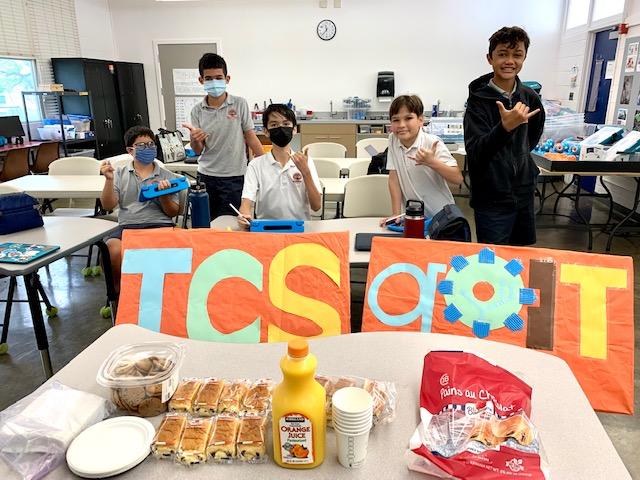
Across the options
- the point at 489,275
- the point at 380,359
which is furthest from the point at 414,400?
the point at 489,275

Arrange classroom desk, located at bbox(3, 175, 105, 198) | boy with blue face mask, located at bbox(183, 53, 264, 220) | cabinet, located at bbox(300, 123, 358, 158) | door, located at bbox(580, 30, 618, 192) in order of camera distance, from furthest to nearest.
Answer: cabinet, located at bbox(300, 123, 358, 158), door, located at bbox(580, 30, 618, 192), classroom desk, located at bbox(3, 175, 105, 198), boy with blue face mask, located at bbox(183, 53, 264, 220)

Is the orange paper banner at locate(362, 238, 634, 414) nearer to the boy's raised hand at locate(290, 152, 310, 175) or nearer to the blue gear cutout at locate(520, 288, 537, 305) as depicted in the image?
the blue gear cutout at locate(520, 288, 537, 305)

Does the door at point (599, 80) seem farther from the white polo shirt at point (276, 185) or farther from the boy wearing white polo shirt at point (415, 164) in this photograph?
the white polo shirt at point (276, 185)

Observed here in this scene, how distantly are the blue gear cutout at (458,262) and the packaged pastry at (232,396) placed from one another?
0.91 metres

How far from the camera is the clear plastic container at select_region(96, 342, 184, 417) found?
39.3 inches

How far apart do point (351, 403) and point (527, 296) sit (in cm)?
100

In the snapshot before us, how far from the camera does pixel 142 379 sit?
1004mm

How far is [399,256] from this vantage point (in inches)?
68.7

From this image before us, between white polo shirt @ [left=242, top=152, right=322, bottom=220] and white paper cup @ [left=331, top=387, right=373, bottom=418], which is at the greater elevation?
white polo shirt @ [left=242, top=152, right=322, bottom=220]

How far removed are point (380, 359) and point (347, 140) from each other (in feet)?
23.0

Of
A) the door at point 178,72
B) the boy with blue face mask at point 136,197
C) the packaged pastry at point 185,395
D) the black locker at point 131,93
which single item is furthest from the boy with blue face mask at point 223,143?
the black locker at point 131,93

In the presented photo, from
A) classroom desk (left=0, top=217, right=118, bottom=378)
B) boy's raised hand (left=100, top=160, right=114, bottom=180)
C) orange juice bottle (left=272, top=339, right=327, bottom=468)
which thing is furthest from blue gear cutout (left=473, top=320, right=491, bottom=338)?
boy's raised hand (left=100, top=160, right=114, bottom=180)

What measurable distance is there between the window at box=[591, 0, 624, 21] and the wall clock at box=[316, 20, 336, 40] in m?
3.96

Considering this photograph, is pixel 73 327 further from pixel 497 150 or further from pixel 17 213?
pixel 497 150
